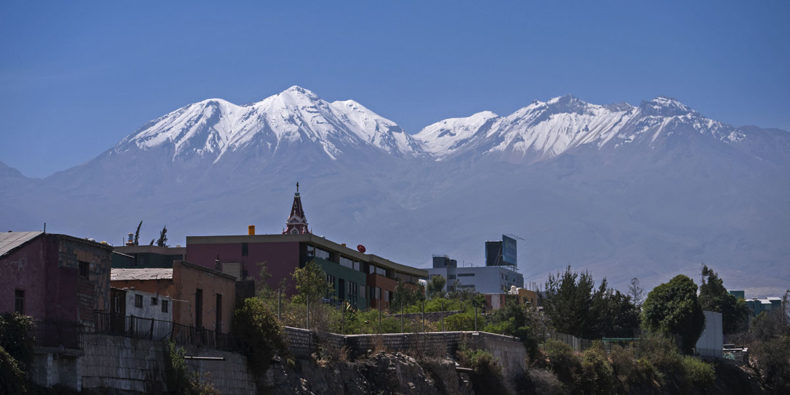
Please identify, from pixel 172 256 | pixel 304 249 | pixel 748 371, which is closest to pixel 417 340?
pixel 304 249

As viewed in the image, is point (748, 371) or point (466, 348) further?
point (748, 371)

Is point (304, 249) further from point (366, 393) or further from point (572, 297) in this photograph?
point (366, 393)

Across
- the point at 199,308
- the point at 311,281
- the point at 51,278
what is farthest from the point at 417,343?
the point at 51,278

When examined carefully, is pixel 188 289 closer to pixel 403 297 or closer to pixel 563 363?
pixel 563 363

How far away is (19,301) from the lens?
34844mm

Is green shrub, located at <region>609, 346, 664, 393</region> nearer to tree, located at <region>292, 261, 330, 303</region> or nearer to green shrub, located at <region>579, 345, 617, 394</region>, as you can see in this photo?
green shrub, located at <region>579, 345, 617, 394</region>

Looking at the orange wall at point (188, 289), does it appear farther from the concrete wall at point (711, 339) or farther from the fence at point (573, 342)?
the concrete wall at point (711, 339)

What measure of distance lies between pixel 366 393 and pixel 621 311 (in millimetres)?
53671

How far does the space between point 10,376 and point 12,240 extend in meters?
5.67

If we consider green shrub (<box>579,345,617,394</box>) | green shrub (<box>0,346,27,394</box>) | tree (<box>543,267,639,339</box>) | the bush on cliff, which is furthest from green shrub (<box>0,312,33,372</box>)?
tree (<box>543,267,639,339</box>)

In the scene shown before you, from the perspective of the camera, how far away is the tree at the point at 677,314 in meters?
90.4

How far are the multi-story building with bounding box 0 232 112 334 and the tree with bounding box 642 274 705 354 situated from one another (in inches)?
2354

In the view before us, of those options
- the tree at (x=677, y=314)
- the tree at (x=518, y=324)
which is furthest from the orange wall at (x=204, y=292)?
the tree at (x=677, y=314)

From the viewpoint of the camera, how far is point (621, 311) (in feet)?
328
